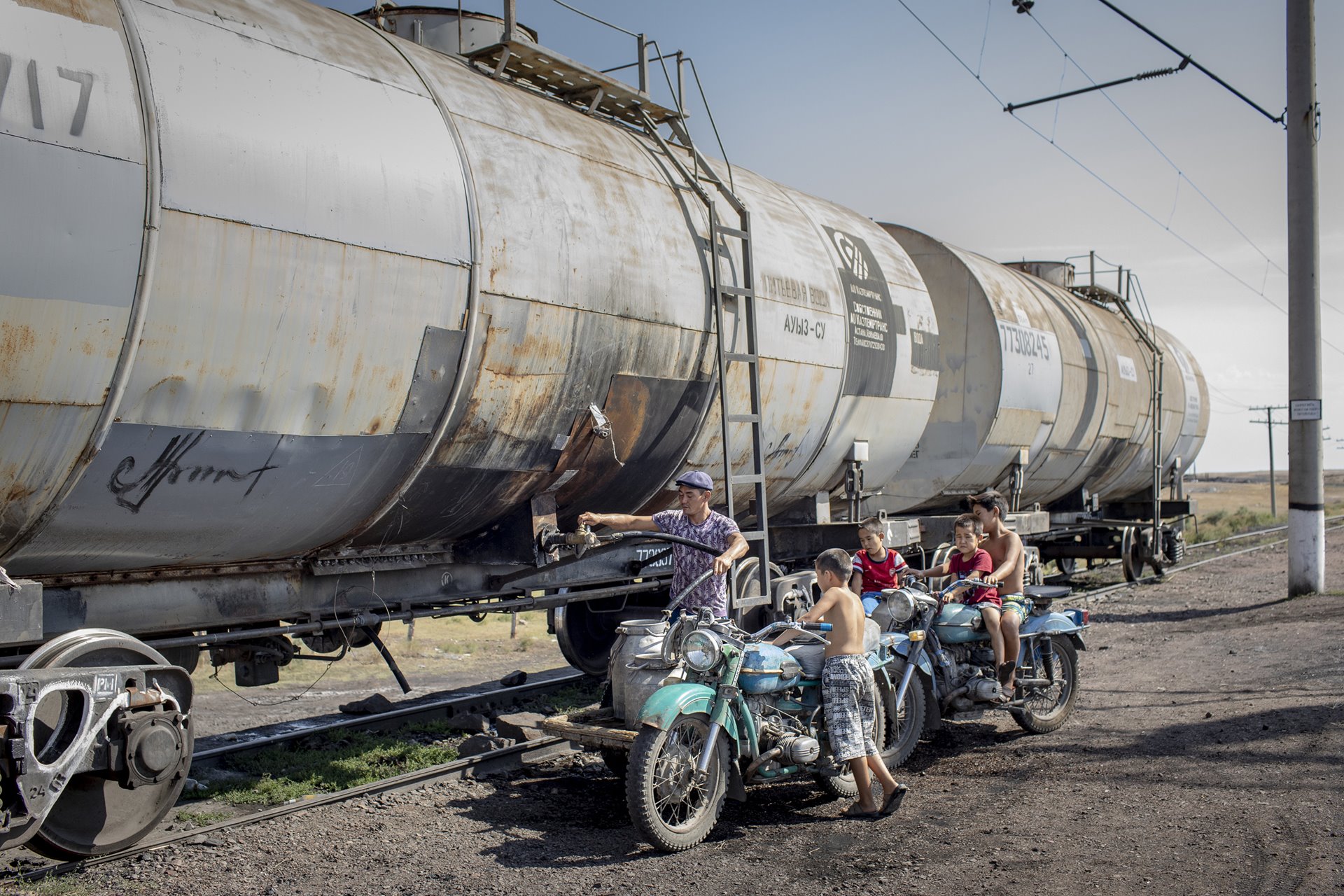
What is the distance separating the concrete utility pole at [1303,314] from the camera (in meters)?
14.0

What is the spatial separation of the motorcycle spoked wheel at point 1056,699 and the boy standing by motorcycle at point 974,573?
45 centimetres

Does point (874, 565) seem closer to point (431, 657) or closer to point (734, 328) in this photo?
point (734, 328)

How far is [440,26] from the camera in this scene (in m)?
7.49

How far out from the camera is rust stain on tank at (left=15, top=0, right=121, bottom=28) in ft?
14.1

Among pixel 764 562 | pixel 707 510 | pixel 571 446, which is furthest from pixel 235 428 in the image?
pixel 764 562

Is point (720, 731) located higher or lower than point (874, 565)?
lower

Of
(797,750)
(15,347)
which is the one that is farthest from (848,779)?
(15,347)

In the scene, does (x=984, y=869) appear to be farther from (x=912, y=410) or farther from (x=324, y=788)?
(x=912, y=410)

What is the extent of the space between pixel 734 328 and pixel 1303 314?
32.9 feet

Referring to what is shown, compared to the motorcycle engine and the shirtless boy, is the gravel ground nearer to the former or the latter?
the motorcycle engine

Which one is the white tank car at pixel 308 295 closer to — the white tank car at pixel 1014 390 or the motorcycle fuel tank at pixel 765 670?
the motorcycle fuel tank at pixel 765 670

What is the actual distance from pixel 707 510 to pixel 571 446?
991mm

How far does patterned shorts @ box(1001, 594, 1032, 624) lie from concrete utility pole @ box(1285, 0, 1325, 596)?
8634 mm

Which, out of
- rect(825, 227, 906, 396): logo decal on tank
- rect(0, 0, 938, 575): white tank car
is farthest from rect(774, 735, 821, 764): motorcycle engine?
rect(825, 227, 906, 396): logo decal on tank
